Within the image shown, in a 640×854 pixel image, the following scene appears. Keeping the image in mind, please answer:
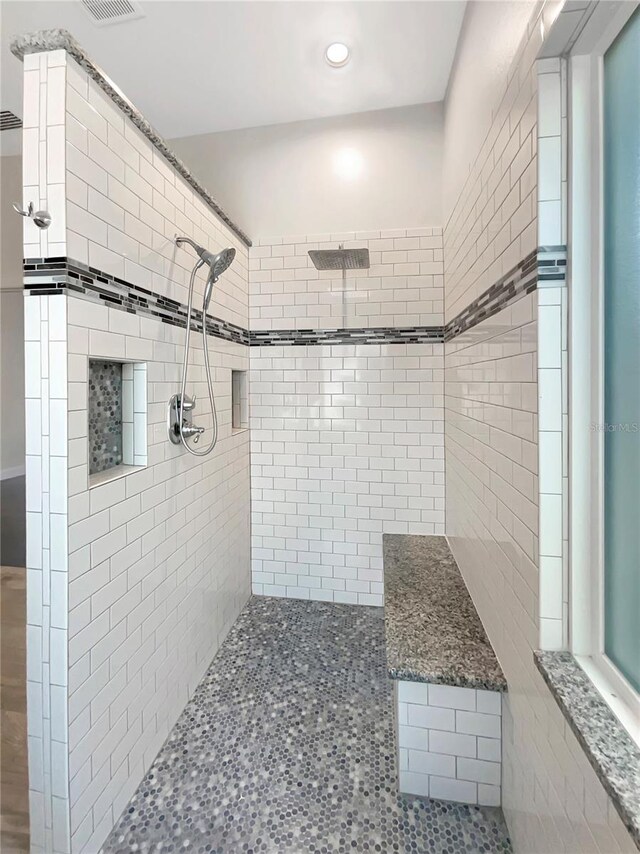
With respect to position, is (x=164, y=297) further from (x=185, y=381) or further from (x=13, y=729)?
(x=13, y=729)

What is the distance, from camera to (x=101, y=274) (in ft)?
3.97

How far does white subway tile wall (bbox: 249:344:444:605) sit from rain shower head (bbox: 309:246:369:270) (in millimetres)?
504

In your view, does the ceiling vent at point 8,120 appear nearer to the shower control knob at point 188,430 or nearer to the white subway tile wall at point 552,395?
the shower control knob at point 188,430

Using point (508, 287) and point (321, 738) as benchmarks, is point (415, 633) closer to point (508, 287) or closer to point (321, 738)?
point (321, 738)

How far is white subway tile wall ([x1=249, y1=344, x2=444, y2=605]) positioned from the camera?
2.53 metres

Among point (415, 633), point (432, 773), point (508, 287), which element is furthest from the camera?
point (415, 633)

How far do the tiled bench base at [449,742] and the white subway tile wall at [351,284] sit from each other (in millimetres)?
2017

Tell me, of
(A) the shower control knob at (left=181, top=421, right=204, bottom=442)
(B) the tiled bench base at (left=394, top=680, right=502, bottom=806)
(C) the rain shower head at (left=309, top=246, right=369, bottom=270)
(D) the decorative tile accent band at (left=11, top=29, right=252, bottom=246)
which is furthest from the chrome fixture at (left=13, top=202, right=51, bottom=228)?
(B) the tiled bench base at (left=394, top=680, right=502, bottom=806)

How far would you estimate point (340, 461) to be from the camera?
261 centimetres

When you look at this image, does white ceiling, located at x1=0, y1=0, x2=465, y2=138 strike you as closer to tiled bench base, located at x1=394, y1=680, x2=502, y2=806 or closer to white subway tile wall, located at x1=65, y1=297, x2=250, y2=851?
white subway tile wall, located at x1=65, y1=297, x2=250, y2=851

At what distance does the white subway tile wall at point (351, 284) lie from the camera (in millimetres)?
2486

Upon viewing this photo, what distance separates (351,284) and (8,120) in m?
2.51

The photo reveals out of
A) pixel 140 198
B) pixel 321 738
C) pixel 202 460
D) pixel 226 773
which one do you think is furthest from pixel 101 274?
pixel 321 738

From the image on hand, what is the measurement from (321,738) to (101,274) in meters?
1.95
